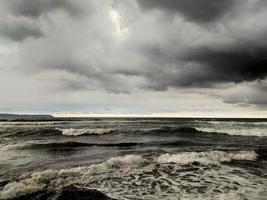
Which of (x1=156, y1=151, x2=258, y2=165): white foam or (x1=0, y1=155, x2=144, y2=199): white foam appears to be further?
(x1=156, y1=151, x2=258, y2=165): white foam

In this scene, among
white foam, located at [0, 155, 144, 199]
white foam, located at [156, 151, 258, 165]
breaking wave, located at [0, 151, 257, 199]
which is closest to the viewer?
white foam, located at [0, 155, 144, 199]

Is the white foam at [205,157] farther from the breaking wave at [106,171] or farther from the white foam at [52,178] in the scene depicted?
the white foam at [52,178]

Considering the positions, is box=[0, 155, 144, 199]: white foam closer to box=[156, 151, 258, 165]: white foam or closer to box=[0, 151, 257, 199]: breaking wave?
box=[0, 151, 257, 199]: breaking wave

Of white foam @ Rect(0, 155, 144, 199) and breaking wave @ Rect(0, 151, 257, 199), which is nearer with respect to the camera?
white foam @ Rect(0, 155, 144, 199)

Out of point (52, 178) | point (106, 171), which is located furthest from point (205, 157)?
point (52, 178)

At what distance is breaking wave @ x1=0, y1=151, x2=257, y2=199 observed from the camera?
9.21 m

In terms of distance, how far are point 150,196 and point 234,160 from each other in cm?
875

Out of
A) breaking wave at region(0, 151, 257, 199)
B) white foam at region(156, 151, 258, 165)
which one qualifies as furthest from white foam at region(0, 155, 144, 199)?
white foam at region(156, 151, 258, 165)

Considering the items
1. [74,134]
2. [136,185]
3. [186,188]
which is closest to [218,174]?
[186,188]

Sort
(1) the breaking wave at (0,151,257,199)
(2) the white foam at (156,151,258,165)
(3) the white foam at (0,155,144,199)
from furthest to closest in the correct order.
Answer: (2) the white foam at (156,151,258,165) < (1) the breaking wave at (0,151,257,199) < (3) the white foam at (0,155,144,199)

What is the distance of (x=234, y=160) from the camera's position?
1576 centimetres

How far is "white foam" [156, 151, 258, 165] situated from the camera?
15023 mm

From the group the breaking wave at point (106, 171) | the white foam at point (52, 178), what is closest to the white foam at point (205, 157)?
the breaking wave at point (106, 171)

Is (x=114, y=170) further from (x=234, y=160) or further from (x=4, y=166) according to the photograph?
(x=234, y=160)
